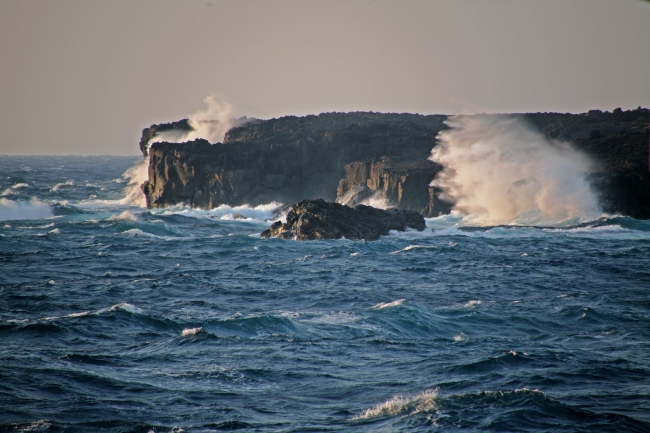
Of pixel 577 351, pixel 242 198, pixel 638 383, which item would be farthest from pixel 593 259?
pixel 242 198

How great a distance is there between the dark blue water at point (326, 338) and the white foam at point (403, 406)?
5cm

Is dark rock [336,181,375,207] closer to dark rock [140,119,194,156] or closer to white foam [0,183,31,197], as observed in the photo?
white foam [0,183,31,197]

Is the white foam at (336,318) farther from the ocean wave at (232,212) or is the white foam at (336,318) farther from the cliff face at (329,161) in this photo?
the cliff face at (329,161)

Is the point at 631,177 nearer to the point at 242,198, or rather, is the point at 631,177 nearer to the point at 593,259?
the point at 593,259

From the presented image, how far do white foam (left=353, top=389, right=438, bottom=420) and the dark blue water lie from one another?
5 centimetres

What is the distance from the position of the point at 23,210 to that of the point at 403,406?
5149 cm

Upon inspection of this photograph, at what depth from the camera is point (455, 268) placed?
102ft

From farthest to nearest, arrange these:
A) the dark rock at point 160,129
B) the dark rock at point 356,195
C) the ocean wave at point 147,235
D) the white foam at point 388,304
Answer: the dark rock at point 160,129, the dark rock at point 356,195, the ocean wave at point 147,235, the white foam at point 388,304

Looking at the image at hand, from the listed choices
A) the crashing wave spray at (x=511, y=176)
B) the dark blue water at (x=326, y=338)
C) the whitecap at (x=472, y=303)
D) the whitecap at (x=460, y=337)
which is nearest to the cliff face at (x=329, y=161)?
the crashing wave spray at (x=511, y=176)

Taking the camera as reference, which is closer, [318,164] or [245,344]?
[245,344]

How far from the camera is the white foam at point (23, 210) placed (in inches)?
2143

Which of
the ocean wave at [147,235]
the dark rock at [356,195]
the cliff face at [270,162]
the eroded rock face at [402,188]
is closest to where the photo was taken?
the ocean wave at [147,235]

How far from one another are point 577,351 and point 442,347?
11.1 ft

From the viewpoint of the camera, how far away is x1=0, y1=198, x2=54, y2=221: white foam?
54438 millimetres
